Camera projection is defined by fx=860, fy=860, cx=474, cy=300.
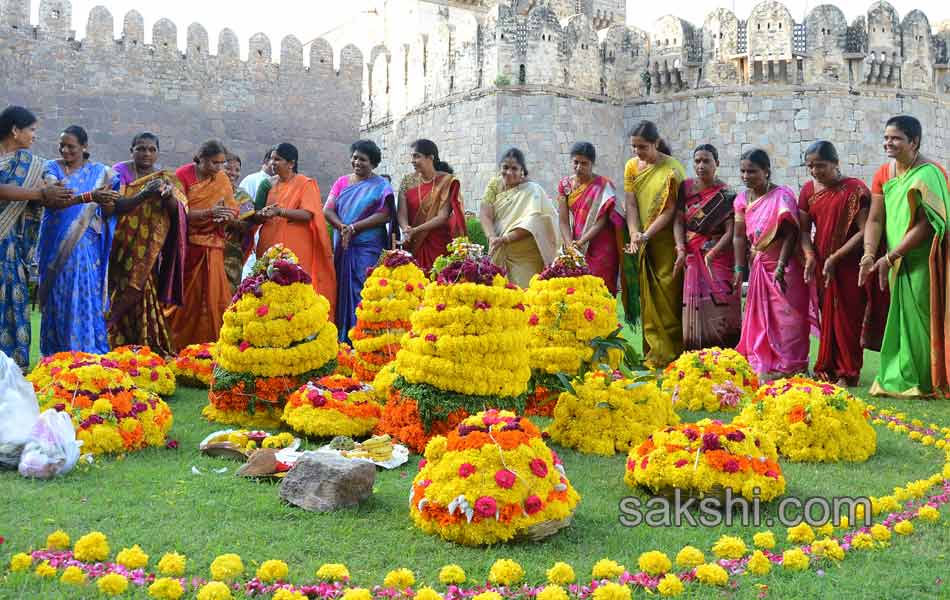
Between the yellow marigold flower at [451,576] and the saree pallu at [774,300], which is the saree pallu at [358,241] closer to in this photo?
the saree pallu at [774,300]

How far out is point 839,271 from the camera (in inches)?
274

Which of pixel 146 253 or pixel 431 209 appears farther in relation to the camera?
pixel 431 209

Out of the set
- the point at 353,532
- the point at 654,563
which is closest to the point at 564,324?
the point at 353,532

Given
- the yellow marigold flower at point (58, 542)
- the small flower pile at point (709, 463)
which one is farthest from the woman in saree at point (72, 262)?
the small flower pile at point (709, 463)

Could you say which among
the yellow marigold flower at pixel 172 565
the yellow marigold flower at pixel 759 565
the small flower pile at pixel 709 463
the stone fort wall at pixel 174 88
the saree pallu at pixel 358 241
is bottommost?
the yellow marigold flower at pixel 759 565

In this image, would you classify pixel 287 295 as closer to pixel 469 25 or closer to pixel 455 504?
pixel 455 504

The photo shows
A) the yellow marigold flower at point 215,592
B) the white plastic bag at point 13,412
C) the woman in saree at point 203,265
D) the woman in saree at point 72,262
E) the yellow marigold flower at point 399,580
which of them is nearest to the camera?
the yellow marigold flower at point 215,592

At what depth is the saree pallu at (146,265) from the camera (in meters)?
6.88

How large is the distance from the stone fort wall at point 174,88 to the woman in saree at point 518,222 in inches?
662

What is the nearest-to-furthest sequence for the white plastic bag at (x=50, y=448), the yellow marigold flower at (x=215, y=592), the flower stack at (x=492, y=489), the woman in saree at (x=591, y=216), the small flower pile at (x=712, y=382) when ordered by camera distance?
the yellow marigold flower at (x=215, y=592), the flower stack at (x=492, y=489), the white plastic bag at (x=50, y=448), the small flower pile at (x=712, y=382), the woman in saree at (x=591, y=216)

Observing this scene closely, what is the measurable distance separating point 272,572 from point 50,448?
1736mm

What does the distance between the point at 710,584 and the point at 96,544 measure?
2129 mm

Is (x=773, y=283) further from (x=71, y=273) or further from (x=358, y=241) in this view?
(x=71, y=273)

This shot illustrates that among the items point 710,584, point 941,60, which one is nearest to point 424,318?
point 710,584
